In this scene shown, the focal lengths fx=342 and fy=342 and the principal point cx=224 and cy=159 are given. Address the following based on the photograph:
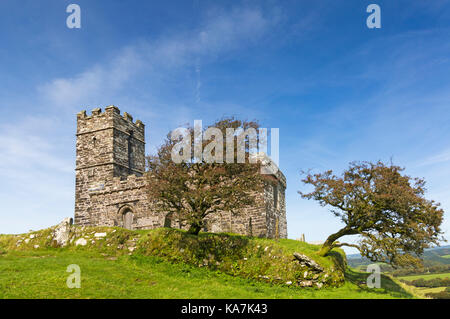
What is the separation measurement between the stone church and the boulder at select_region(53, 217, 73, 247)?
746 cm

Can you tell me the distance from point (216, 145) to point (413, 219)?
10.6 m

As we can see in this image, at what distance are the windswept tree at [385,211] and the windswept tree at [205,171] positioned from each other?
431 cm

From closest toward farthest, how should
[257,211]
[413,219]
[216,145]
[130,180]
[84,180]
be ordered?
[413,219], [216,145], [257,211], [130,180], [84,180]

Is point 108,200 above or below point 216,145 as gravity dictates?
below

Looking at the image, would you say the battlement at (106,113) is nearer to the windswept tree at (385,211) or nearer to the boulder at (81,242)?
the boulder at (81,242)

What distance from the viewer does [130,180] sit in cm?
2952

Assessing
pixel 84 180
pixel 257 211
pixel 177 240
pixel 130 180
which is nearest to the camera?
pixel 177 240

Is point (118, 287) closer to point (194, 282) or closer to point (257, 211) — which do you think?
point (194, 282)

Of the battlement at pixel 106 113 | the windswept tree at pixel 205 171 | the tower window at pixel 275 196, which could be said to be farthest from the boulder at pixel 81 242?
the battlement at pixel 106 113

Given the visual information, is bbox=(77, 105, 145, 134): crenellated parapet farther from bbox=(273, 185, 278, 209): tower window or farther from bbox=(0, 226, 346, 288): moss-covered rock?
bbox=(273, 185, 278, 209): tower window

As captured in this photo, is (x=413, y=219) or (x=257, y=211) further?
(x=257, y=211)

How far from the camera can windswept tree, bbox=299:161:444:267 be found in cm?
1533
